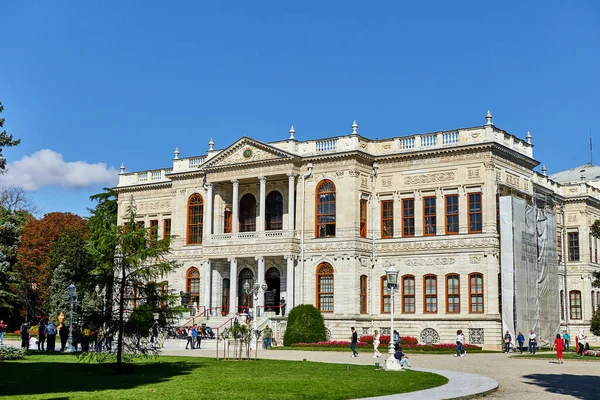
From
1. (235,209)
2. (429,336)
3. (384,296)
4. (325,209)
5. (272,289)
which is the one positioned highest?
(235,209)

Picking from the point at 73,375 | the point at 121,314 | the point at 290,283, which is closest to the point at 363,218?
the point at 290,283

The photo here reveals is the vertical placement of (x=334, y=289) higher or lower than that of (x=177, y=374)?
higher

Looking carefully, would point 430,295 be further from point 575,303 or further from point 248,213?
point 575,303

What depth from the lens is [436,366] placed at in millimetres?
31672

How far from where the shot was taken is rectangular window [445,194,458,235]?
48250 mm

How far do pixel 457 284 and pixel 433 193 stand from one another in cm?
584

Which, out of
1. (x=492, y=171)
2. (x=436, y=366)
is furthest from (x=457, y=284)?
(x=436, y=366)

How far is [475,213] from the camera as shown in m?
47.6

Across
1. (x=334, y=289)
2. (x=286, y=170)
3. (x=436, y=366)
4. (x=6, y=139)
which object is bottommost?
(x=436, y=366)

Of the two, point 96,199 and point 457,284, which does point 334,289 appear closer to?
point 457,284

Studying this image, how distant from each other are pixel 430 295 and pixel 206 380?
27.6 m

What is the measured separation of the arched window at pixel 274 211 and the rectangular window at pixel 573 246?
2377cm

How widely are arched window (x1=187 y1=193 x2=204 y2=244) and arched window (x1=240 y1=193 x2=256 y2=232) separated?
134 inches

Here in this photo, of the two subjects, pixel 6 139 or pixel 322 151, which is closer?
pixel 6 139
